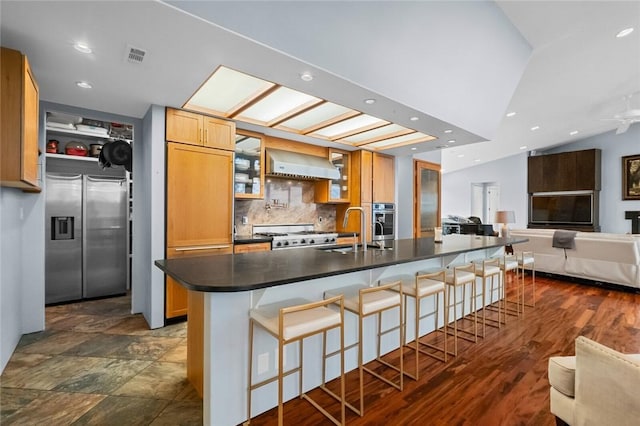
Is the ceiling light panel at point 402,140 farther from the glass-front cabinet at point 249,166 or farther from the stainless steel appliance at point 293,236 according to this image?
the glass-front cabinet at point 249,166

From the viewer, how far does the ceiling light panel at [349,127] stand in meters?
3.67

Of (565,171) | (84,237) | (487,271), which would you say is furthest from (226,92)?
(565,171)

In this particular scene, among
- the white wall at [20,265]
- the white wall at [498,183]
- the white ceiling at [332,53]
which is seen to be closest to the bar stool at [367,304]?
the white ceiling at [332,53]

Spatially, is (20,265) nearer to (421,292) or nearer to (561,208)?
(421,292)

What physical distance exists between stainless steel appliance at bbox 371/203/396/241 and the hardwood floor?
2.34m

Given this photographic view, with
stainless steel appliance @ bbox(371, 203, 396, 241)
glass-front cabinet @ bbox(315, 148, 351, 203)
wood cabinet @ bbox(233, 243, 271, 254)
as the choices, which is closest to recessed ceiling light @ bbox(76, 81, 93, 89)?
wood cabinet @ bbox(233, 243, 271, 254)

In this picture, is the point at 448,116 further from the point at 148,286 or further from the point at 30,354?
the point at 30,354

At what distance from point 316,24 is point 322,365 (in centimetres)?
238

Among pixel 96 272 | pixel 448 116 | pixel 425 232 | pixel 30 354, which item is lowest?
pixel 30 354

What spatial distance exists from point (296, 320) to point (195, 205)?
7.43 feet

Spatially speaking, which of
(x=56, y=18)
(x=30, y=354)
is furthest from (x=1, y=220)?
(x=56, y=18)

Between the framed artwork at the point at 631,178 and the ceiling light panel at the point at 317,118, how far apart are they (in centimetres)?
913

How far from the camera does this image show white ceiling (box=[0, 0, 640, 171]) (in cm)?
177

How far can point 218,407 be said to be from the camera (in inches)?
66.9
